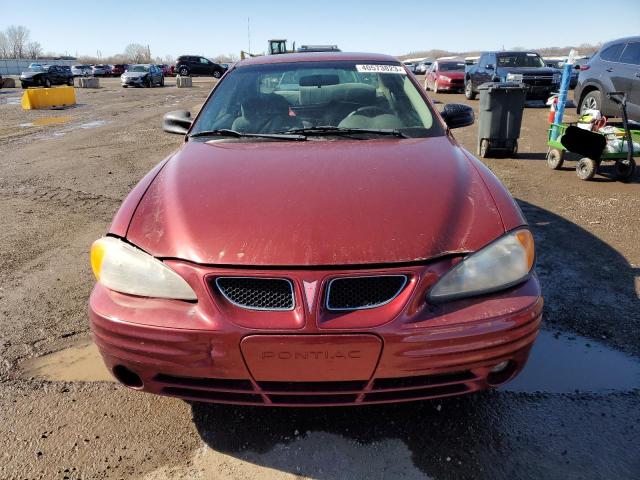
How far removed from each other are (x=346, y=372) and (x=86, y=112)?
17301 millimetres

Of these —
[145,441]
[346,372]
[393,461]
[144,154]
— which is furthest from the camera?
[144,154]

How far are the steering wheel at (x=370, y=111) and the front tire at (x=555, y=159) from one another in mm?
4681

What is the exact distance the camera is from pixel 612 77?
8.70 m

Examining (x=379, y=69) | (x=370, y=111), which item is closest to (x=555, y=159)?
(x=379, y=69)

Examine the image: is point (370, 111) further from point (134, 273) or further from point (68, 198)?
point (68, 198)

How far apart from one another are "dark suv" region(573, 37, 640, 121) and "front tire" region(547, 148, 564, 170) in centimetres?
233

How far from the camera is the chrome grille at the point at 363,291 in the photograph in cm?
170

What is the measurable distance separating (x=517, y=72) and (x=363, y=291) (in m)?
16.0

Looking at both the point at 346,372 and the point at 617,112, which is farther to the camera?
the point at 617,112

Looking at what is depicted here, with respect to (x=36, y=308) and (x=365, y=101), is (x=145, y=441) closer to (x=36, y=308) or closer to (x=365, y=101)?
(x=36, y=308)

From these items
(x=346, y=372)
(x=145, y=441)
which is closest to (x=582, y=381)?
(x=346, y=372)

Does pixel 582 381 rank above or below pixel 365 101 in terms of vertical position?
below

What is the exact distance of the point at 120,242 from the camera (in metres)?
1.95

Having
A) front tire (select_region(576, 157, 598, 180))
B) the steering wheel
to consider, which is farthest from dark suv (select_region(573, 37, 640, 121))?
the steering wheel
